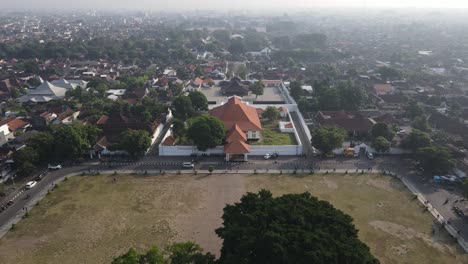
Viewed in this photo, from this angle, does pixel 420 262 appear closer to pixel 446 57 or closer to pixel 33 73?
pixel 33 73

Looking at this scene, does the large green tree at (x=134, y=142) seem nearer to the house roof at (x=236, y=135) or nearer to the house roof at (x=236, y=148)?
the house roof at (x=236, y=148)

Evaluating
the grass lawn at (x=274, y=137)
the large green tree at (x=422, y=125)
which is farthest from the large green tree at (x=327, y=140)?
the large green tree at (x=422, y=125)

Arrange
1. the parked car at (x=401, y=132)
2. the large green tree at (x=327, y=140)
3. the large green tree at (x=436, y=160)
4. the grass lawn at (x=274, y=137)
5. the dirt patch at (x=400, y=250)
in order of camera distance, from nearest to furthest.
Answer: the dirt patch at (x=400, y=250)
the large green tree at (x=436, y=160)
the large green tree at (x=327, y=140)
the grass lawn at (x=274, y=137)
the parked car at (x=401, y=132)

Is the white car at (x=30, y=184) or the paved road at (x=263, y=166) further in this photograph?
the white car at (x=30, y=184)

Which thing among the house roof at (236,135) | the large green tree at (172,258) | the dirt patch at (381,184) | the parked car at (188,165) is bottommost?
the parked car at (188,165)

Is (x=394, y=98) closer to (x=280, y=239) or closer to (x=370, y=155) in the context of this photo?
(x=370, y=155)

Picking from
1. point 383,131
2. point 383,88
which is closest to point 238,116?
point 383,131

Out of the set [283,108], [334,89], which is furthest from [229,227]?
[334,89]

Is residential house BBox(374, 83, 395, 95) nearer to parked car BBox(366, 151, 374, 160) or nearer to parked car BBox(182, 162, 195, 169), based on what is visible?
parked car BBox(366, 151, 374, 160)
